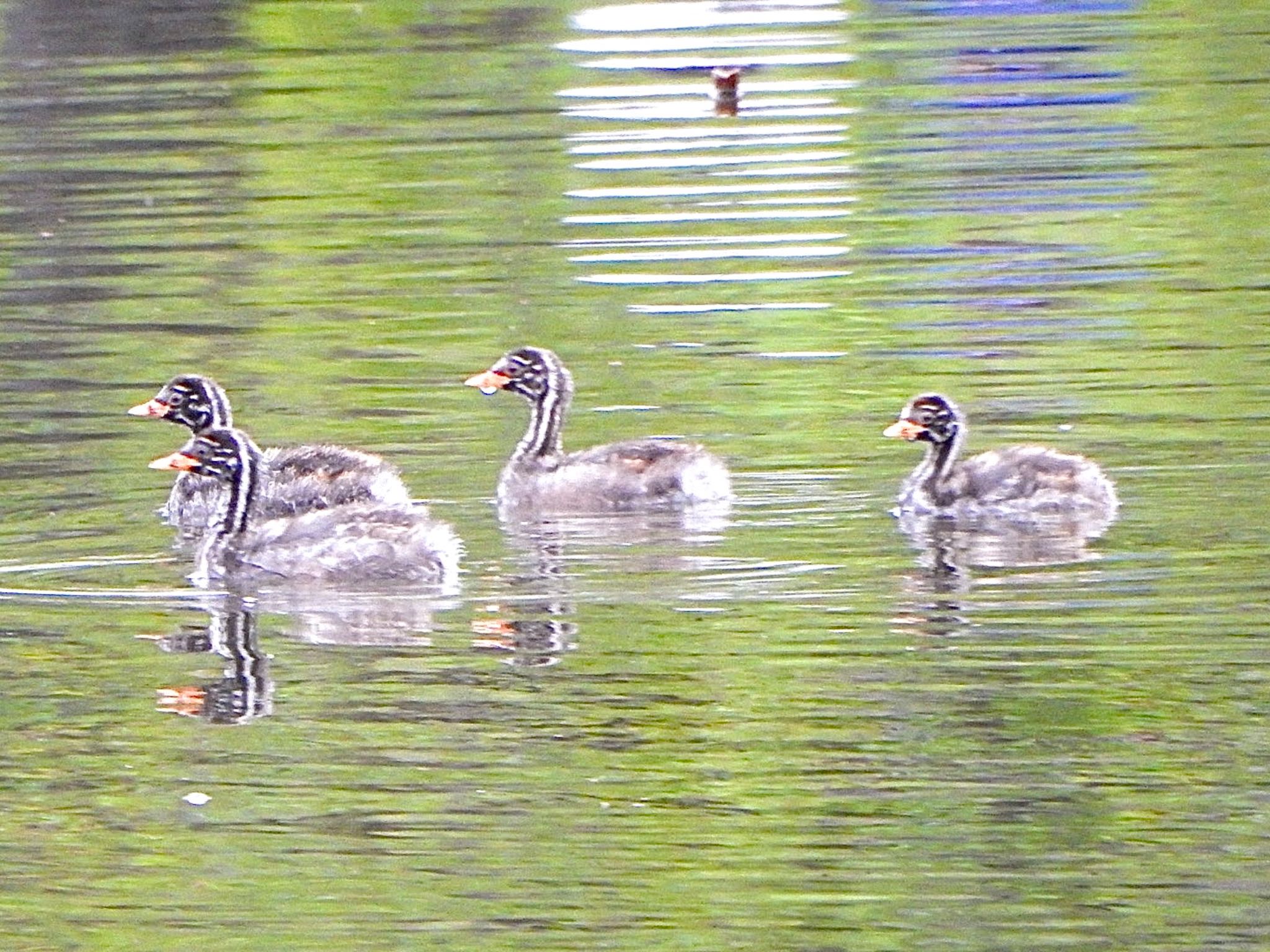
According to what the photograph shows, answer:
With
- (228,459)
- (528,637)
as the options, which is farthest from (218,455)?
(528,637)

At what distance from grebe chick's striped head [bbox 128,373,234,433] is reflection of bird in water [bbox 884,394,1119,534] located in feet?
8.26

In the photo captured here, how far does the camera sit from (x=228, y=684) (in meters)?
8.77

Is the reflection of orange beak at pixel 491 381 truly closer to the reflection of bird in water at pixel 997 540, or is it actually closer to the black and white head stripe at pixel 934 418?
the black and white head stripe at pixel 934 418

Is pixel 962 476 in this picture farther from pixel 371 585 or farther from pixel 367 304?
pixel 367 304

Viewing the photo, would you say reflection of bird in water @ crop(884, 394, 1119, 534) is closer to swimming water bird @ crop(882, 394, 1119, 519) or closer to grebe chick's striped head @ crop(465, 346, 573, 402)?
swimming water bird @ crop(882, 394, 1119, 519)

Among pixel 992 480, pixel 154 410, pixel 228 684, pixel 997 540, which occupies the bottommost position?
pixel 228 684

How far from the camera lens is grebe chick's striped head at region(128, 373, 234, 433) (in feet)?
38.2

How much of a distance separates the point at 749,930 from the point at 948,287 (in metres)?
8.43

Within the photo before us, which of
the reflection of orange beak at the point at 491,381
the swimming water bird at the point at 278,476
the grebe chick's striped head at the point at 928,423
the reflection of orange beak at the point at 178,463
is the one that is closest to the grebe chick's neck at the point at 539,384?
the reflection of orange beak at the point at 491,381

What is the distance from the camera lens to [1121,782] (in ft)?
24.3

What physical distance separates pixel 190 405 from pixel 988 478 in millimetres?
2991

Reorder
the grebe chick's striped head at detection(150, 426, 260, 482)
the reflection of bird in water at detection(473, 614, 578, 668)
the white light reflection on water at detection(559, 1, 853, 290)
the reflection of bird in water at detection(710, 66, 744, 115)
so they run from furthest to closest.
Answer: the reflection of bird in water at detection(710, 66, 744, 115)
the white light reflection on water at detection(559, 1, 853, 290)
the grebe chick's striped head at detection(150, 426, 260, 482)
the reflection of bird in water at detection(473, 614, 578, 668)

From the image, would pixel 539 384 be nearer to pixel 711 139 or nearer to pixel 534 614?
pixel 534 614

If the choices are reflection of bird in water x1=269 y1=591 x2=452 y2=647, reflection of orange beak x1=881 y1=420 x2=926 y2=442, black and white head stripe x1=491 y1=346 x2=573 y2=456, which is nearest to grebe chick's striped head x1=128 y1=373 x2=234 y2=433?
black and white head stripe x1=491 y1=346 x2=573 y2=456
